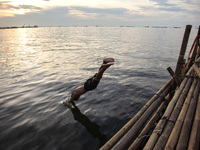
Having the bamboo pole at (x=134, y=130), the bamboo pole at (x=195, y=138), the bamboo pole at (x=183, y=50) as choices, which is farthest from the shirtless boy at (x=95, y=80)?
the bamboo pole at (x=183, y=50)

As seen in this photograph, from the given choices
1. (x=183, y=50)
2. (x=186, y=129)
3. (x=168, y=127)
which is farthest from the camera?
(x=183, y=50)

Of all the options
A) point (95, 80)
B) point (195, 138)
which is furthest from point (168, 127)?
point (95, 80)

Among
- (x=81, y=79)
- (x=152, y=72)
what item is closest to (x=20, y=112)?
(x=81, y=79)

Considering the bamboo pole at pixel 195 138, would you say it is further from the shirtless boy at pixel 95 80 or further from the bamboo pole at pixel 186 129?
the shirtless boy at pixel 95 80

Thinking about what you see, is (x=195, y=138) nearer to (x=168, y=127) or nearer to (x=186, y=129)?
(x=186, y=129)

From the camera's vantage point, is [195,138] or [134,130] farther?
[134,130]

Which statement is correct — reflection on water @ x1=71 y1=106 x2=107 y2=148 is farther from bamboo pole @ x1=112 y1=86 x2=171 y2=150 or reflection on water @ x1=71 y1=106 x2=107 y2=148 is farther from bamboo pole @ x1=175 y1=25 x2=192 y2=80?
bamboo pole @ x1=175 y1=25 x2=192 y2=80

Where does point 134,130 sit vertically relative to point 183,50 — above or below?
below

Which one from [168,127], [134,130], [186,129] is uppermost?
[186,129]

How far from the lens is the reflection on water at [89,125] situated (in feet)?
14.9

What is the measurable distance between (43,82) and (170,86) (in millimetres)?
7924

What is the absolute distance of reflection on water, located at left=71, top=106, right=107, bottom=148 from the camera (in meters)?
4.54

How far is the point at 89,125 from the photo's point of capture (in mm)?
5129

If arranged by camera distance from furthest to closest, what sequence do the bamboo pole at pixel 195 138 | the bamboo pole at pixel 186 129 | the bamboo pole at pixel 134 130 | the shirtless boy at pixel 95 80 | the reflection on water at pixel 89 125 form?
the shirtless boy at pixel 95 80 < the reflection on water at pixel 89 125 < the bamboo pole at pixel 134 130 < the bamboo pole at pixel 186 129 < the bamboo pole at pixel 195 138
